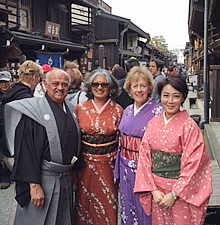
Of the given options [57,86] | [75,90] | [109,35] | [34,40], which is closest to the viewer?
[57,86]

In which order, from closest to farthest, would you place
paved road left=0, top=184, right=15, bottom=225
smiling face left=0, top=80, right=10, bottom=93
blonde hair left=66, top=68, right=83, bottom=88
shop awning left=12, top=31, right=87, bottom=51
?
paved road left=0, top=184, right=15, bottom=225 < blonde hair left=66, top=68, right=83, bottom=88 < smiling face left=0, top=80, right=10, bottom=93 < shop awning left=12, top=31, right=87, bottom=51

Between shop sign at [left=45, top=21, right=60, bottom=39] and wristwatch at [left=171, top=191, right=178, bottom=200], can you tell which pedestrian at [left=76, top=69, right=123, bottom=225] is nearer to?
wristwatch at [left=171, top=191, right=178, bottom=200]

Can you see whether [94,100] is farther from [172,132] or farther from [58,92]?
[172,132]

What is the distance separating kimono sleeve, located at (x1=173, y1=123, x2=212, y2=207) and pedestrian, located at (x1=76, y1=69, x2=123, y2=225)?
0.89 m

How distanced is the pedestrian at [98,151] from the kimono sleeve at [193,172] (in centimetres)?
89

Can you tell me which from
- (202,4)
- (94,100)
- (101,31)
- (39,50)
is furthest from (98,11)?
(94,100)

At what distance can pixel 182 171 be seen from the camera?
2301 mm

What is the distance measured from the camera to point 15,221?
2.74 meters

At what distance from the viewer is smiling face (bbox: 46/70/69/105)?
8.81 ft

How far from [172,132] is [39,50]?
422 inches

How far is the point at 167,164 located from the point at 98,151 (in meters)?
0.81

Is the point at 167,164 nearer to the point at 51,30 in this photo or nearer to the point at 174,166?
the point at 174,166

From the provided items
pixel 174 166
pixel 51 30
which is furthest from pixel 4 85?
pixel 51 30

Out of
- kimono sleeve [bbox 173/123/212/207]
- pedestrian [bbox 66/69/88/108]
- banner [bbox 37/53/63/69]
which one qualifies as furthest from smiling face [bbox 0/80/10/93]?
banner [bbox 37/53/63/69]
